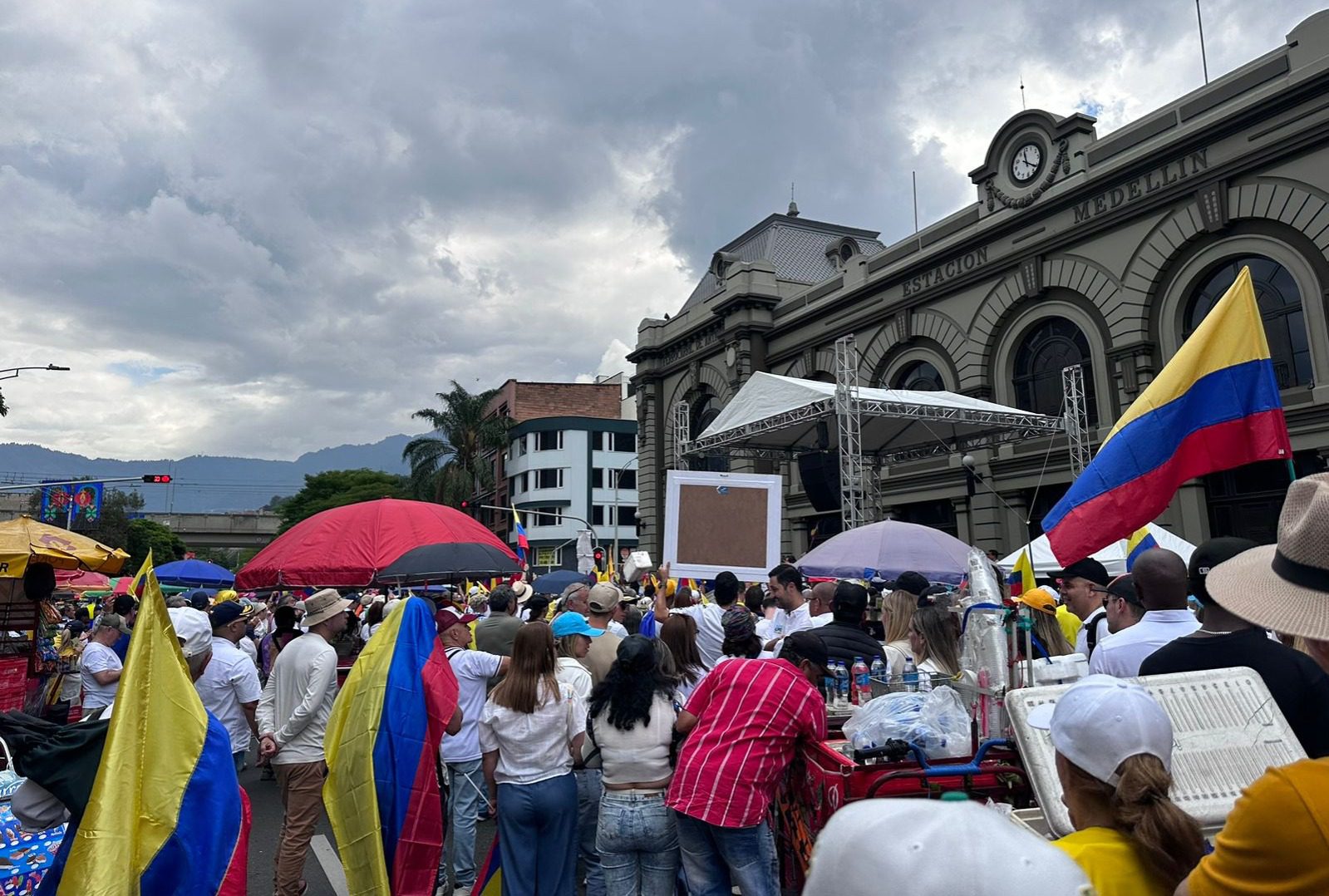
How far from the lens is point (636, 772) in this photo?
14.9 feet

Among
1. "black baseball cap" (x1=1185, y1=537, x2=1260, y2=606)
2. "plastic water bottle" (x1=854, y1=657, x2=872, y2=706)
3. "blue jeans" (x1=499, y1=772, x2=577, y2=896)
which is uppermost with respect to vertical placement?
"black baseball cap" (x1=1185, y1=537, x2=1260, y2=606)

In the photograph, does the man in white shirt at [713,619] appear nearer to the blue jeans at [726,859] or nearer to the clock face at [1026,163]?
the blue jeans at [726,859]

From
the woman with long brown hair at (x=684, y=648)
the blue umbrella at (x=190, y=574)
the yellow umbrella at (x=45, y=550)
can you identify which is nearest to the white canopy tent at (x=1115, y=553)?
the woman with long brown hair at (x=684, y=648)

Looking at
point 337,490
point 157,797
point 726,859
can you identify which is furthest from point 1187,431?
point 337,490

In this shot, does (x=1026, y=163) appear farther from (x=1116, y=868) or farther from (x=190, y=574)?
(x=190, y=574)

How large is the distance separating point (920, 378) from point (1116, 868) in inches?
916

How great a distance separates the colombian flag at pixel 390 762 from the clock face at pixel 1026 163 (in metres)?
19.9

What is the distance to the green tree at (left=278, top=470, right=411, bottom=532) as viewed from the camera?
7081 cm

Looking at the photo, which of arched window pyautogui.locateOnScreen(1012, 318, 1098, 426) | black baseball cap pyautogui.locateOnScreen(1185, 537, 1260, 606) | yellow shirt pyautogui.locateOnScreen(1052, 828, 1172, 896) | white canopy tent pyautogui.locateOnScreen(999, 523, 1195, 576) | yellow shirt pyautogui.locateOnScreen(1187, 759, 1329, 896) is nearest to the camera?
yellow shirt pyautogui.locateOnScreen(1187, 759, 1329, 896)

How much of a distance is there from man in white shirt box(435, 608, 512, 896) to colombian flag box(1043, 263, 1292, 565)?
3.96 m

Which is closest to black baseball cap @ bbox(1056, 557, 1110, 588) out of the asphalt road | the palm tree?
the asphalt road

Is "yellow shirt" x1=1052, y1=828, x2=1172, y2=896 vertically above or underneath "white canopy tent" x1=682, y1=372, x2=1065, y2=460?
underneath

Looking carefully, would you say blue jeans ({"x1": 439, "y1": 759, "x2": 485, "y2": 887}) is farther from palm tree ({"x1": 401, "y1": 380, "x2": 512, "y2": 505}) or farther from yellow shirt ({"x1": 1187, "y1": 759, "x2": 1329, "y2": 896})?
palm tree ({"x1": 401, "y1": 380, "x2": 512, "y2": 505})

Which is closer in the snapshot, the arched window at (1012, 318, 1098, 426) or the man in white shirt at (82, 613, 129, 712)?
the man in white shirt at (82, 613, 129, 712)
